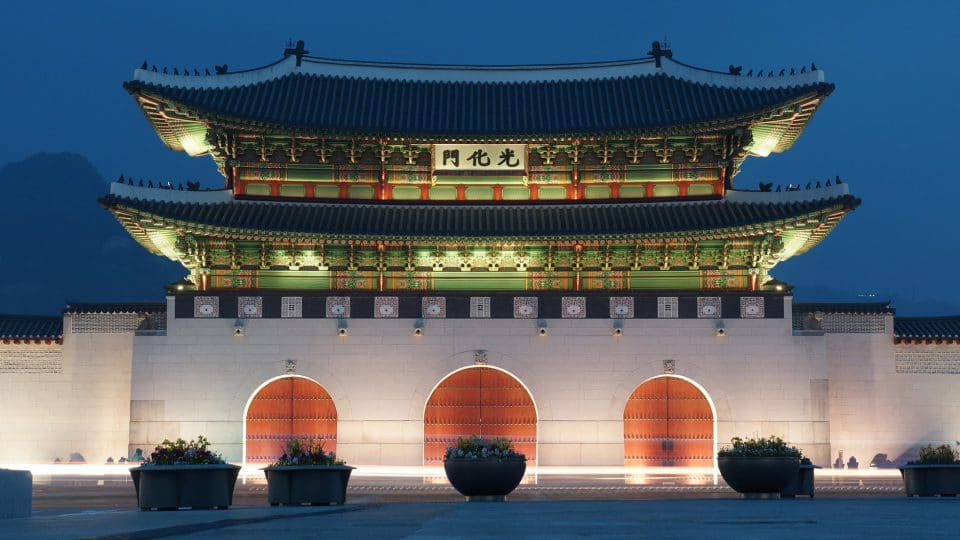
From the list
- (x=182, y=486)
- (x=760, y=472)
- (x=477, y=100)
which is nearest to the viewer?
(x=182, y=486)

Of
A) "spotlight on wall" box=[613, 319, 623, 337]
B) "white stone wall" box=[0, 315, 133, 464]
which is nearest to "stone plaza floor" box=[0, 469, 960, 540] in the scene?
"spotlight on wall" box=[613, 319, 623, 337]

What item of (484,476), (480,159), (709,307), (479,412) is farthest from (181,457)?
(709,307)

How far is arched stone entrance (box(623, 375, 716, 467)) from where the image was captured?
35.4 m

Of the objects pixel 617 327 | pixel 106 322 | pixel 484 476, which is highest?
pixel 106 322

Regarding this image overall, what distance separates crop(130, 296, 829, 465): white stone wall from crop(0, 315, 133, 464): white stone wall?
147 centimetres

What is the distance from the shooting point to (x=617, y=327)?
3553cm

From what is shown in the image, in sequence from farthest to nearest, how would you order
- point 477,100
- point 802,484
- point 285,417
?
point 477,100, point 285,417, point 802,484

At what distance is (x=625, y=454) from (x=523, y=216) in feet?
23.7

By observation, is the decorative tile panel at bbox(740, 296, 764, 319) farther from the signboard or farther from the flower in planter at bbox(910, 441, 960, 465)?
the flower in planter at bbox(910, 441, 960, 465)

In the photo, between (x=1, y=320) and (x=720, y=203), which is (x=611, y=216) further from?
(x=1, y=320)

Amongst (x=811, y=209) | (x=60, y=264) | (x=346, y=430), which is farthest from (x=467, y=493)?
(x=60, y=264)

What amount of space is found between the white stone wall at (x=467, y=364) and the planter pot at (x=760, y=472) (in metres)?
12.4

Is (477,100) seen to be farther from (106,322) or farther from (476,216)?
(106,322)

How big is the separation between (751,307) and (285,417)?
13291 millimetres
